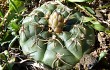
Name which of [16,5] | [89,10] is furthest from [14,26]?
[89,10]

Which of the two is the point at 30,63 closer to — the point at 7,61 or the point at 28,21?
the point at 7,61

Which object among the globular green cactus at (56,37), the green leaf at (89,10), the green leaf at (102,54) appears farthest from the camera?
the green leaf at (89,10)

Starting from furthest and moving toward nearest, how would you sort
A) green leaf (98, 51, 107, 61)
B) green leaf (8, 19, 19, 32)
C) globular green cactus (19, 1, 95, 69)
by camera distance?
green leaf (8, 19, 19, 32), green leaf (98, 51, 107, 61), globular green cactus (19, 1, 95, 69)

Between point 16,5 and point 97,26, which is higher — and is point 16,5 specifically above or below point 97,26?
above

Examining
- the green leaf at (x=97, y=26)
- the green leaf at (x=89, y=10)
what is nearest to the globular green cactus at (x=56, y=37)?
the green leaf at (x=97, y=26)

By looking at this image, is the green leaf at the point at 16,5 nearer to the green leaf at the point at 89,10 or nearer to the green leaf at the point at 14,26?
the green leaf at the point at 14,26

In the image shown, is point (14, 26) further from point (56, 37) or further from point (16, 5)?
point (56, 37)

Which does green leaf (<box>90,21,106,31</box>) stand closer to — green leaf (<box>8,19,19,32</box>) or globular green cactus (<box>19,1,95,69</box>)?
globular green cactus (<box>19,1,95,69</box>)

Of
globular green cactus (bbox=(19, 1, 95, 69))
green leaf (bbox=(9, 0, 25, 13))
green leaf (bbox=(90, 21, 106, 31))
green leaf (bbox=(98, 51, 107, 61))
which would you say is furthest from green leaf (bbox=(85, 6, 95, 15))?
green leaf (bbox=(9, 0, 25, 13))
